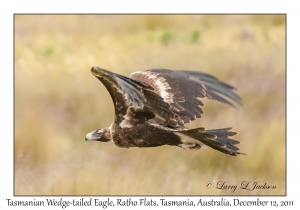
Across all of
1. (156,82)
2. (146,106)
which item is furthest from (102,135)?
(156,82)

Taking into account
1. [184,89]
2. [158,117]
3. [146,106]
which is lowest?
[158,117]

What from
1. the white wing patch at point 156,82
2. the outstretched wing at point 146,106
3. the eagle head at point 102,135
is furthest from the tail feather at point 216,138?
the eagle head at point 102,135

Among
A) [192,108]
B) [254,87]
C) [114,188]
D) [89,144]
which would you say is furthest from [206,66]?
[192,108]

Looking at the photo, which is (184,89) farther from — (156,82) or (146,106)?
(146,106)

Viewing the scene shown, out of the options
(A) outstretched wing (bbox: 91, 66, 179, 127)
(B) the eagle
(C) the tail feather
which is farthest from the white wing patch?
(C) the tail feather

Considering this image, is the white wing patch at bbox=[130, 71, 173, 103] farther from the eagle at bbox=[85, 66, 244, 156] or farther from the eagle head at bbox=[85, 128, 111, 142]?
the eagle head at bbox=[85, 128, 111, 142]

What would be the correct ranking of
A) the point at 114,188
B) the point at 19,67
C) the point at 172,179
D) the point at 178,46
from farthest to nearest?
1. the point at 178,46
2. the point at 19,67
3. the point at 172,179
4. the point at 114,188

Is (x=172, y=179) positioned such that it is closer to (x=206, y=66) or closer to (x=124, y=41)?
(x=206, y=66)
